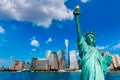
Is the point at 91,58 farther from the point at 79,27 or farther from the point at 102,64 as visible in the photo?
the point at 79,27

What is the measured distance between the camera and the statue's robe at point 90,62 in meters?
7.97

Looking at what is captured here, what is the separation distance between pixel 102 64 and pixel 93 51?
16.5 inches

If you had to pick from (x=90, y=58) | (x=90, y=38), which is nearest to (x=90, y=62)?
(x=90, y=58)

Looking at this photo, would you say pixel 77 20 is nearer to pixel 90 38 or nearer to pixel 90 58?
pixel 90 38

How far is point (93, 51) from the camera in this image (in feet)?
27.5

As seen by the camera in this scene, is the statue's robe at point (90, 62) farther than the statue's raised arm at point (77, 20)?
No

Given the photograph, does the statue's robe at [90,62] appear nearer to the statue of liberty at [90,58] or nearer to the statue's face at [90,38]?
the statue of liberty at [90,58]

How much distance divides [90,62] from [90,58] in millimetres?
122

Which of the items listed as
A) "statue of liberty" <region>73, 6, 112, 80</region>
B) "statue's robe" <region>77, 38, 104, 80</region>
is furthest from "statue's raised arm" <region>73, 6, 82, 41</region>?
"statue's robe" <region>77, 38, 104, 80</region>

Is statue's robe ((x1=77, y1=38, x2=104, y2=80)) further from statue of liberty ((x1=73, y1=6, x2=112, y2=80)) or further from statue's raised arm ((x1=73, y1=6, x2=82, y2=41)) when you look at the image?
statue's raised arm ((x1=73, y1=6, x2=82, y2=41))

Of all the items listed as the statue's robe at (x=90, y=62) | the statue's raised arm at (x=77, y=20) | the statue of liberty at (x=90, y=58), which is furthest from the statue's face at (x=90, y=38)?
the statue's raised arm at (x=77, y=20)

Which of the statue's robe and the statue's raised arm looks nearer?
the statue's robe

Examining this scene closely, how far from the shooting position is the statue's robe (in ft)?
26.1

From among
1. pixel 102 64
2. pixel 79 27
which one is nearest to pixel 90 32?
pixel 79 27
